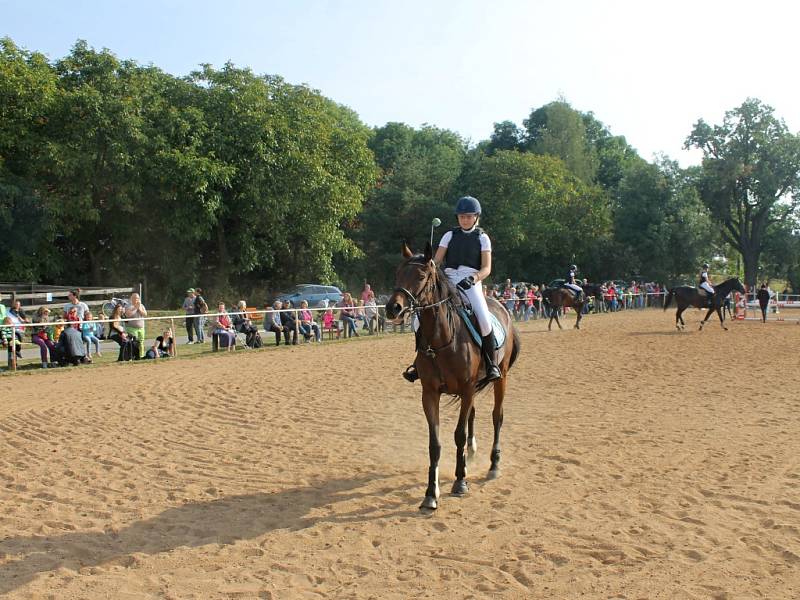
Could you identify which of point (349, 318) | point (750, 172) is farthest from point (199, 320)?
point (750, 172)

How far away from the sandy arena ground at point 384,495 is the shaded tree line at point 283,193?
891 inches

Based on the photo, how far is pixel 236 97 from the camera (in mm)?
37875

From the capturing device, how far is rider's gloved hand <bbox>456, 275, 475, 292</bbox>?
734 centimetres

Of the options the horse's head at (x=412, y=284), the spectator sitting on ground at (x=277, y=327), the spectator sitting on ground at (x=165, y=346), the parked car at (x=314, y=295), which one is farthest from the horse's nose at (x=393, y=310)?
the parked car at (x=314, y=295)

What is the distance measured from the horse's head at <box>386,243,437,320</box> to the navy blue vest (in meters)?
0.75

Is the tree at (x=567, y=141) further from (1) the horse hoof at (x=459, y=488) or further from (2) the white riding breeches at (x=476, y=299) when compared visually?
(1) the horse hoof at (x=459, y=488)

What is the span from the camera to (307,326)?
23734mm

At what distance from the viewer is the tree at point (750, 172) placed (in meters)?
53.5

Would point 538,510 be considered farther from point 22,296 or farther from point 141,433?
point 22,296

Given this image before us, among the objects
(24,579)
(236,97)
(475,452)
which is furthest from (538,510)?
(236,97)

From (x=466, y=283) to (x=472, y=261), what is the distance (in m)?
0.40

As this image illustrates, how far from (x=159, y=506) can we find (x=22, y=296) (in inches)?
871

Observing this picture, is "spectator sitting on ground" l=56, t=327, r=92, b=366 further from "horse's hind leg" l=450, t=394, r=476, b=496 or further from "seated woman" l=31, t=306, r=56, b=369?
"horse's hind leg" l=450, t=394, r=476, b=496

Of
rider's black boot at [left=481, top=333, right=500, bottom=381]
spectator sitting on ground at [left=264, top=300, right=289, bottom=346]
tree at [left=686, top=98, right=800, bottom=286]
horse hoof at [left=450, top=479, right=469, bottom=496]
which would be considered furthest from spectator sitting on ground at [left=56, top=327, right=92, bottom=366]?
tree at [left=686, top=98, right=800, bottom=286]
